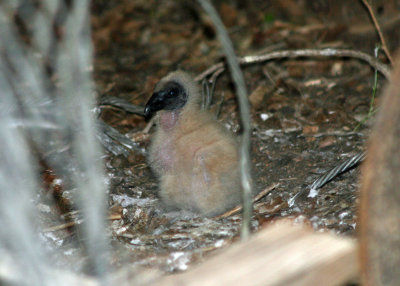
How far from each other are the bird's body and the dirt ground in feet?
0.45

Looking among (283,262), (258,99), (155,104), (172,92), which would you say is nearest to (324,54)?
(258,99)

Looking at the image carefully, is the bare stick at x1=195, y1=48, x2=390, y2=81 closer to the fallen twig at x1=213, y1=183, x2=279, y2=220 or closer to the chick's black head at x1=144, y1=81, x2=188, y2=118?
the chick's black head at x1=144, y1=81, x2=188, y2=118

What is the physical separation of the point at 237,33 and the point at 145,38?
113cm

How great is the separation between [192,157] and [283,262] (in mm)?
1758

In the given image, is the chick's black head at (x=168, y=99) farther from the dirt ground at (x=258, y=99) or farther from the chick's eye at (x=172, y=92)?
the dirt ground at (x=258, y=99)

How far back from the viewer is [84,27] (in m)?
1.76

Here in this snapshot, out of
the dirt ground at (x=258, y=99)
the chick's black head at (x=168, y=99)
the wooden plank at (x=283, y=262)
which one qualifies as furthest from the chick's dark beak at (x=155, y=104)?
the wooden plank at (x=283, y=262)

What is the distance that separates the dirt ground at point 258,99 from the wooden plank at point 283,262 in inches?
27.6

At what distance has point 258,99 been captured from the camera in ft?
15.6

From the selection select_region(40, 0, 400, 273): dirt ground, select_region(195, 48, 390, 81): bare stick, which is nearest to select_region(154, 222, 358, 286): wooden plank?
select_region(40, 0, 400, 273): dirt ground

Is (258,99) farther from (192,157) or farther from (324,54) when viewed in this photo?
(192,157)

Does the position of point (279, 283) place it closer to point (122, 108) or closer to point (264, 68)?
point (122, 108)

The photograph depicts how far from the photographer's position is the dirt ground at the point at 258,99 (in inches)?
121

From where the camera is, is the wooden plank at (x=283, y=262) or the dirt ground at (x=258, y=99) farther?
the dirt ground at (x=258, y=99)
